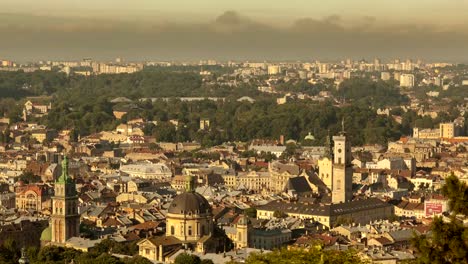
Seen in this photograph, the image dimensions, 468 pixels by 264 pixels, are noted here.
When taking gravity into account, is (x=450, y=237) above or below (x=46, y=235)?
above

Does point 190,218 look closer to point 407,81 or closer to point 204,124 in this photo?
point 204,124

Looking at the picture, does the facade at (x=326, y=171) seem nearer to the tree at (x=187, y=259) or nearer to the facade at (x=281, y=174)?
the facade at (x=281, y=174)

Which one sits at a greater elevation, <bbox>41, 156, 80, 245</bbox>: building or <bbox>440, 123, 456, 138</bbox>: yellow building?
<bbox>41, 156, 80, 245</bbox>: building

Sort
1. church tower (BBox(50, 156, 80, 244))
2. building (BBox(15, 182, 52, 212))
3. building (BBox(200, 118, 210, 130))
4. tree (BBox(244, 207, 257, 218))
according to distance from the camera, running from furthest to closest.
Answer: building (BBox(200, 118, 210, 130)) < building (BBox(15, 182, 52, 212)) < tree (BBox(244, 207, 257, 218)) < church tower (BBox(50, 156, 80, 244))

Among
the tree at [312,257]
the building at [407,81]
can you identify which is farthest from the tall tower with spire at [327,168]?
the building at [407,81]

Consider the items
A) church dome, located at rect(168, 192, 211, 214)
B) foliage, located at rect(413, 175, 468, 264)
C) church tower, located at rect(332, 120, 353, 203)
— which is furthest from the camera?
church tower, located at rect(332, 120, 353, 203)

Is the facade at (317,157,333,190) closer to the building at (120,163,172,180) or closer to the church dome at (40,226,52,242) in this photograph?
the building at (120,163,172,180)

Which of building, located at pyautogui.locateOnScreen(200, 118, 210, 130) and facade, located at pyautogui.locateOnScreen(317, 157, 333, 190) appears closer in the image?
facade, located at pyautogui.locateOnScreen(317, 157, 333, 190)

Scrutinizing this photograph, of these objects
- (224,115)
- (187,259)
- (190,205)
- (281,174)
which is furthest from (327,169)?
(224,115)

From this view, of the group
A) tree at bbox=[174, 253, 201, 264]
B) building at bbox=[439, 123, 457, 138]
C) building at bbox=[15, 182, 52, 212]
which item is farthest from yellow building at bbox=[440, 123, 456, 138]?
tree at bbox=[174, 253, 201, 264]

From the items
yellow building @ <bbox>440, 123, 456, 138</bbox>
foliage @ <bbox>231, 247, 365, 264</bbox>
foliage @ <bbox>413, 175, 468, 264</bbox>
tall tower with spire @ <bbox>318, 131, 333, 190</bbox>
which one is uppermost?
foliage @ <bbox>413, 175, 468, 264</bbox>
